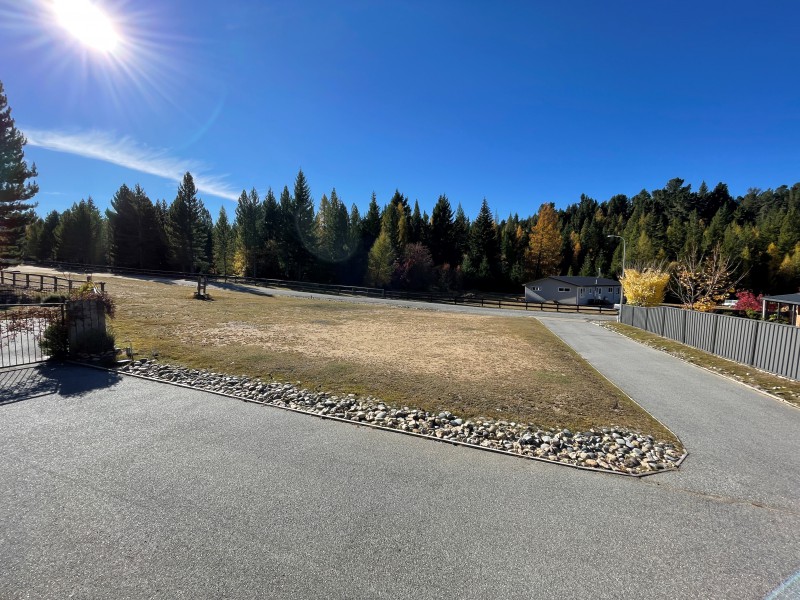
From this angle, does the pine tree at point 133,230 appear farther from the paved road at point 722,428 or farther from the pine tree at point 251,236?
the paved road at point 722,428

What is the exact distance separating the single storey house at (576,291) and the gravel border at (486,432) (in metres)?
56.7

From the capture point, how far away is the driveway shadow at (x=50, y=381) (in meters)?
7.16

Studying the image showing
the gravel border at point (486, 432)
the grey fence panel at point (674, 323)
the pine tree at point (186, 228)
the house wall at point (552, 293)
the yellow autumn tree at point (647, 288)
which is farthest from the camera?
the house wall at point (552, 293)

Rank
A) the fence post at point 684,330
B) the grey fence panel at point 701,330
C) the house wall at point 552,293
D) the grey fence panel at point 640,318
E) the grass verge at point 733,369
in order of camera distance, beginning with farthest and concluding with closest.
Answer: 1. the house wall at point 552,293
2. the grey fence panel at point 640,318
3. the fence post at point 684,330
4. the grey fence panel at point 701,330
5. the grass verge at point 733,369

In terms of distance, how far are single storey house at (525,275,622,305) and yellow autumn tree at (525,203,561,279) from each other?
36.6 ft

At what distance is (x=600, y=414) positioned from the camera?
7.45 meters

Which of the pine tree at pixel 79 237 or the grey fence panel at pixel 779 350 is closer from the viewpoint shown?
the grey fence panel at pixel 779 350

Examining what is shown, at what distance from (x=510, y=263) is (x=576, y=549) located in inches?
2865

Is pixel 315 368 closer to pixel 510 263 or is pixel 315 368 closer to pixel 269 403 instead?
pixel 269 403

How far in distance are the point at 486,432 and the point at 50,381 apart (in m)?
9.47

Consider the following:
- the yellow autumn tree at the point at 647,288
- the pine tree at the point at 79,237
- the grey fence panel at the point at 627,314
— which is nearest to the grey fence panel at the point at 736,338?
the grey fence panel at the point at 627,314

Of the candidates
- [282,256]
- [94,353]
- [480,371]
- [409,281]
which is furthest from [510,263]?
[94,353]

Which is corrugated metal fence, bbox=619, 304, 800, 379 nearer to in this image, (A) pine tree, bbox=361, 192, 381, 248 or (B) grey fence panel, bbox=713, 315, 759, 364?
(B) grey fence panel, bbox=713, 315, 759, 364

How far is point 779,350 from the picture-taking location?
11.5 meters
